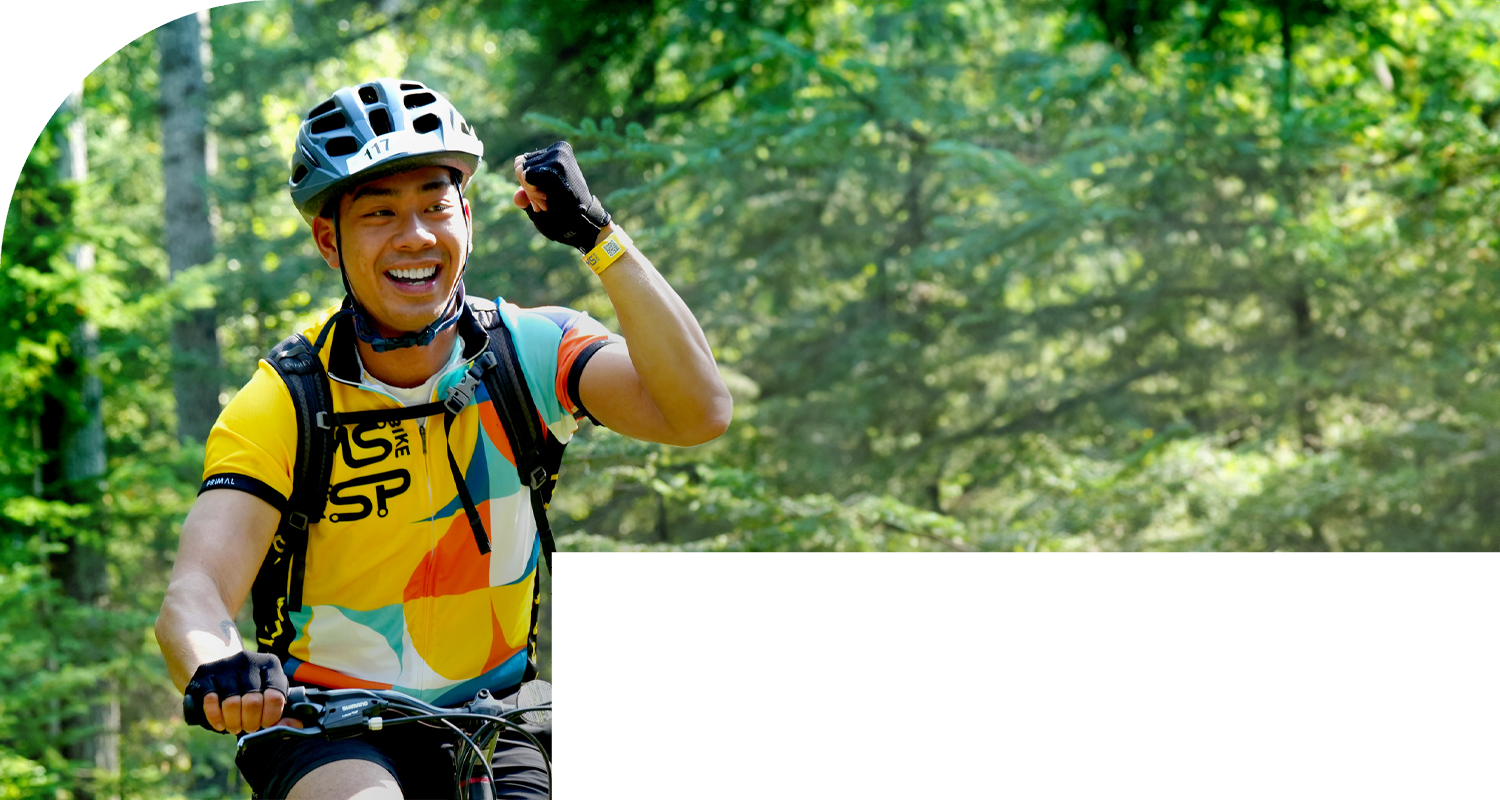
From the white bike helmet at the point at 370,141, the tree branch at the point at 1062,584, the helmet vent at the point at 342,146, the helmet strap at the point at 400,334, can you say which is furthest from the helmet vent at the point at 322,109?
the tree branch at the point at 1062,584

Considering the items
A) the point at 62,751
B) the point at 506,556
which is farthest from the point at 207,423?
the point at 506,556

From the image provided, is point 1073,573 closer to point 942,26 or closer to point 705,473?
point 705,473

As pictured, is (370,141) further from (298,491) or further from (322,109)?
(298,491)

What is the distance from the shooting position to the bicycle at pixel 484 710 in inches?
81.0

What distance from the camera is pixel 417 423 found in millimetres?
2586

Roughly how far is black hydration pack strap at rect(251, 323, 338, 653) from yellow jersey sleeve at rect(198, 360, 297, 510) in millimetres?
19

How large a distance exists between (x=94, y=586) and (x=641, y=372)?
11075 millimetres

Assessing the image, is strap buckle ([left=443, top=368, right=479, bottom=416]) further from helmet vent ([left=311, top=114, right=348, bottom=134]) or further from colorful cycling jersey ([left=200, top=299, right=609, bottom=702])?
helmet vent ([left=311, top=114, right=348, bottom=134])

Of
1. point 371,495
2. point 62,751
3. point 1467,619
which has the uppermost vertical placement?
point 371,495

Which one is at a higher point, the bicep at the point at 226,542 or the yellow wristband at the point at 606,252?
the yellow wristband at the point at 606,252

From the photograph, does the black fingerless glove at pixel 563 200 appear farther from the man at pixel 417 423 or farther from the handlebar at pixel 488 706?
the handlebar at pixel 488 706

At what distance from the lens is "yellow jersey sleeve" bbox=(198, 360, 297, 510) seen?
7.86 feet

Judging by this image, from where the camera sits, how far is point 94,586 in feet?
38.2

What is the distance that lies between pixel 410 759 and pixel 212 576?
54cm
